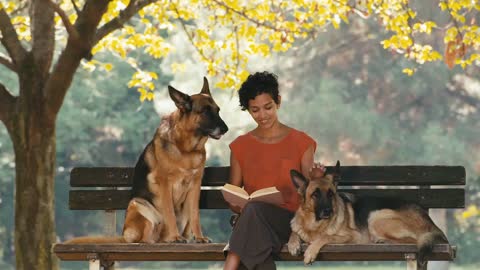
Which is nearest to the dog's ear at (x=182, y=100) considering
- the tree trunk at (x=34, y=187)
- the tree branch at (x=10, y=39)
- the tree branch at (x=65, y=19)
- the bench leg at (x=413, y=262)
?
the bench leg at (x=413, y=262)

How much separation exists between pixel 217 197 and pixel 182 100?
890mm

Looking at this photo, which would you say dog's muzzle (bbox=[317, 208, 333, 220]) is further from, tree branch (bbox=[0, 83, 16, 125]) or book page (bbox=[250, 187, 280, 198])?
tree branch (bbox=[0, 83, 16, 125])

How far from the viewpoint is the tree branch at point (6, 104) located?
10297 mm

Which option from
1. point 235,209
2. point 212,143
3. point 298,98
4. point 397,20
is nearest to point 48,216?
point 235,209

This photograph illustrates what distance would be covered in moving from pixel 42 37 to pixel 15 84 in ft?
81.2

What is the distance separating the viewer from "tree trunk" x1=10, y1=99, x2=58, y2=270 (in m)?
10.1

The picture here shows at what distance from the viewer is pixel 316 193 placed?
692cm

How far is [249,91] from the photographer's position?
7.16 metres

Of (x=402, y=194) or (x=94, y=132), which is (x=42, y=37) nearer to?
(x=402, y=194)

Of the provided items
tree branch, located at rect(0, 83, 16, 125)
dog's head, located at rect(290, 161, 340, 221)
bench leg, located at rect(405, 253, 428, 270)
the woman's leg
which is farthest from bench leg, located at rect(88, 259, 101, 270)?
tree branch, located at rect(0, 83, 16, 125)

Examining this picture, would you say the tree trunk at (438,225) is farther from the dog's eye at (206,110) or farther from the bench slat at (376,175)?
the dog's eye at (206,110)

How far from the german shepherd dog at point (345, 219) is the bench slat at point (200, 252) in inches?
3.6

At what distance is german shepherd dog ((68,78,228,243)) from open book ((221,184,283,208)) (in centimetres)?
65

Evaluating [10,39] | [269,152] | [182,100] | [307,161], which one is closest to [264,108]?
[269,152]
